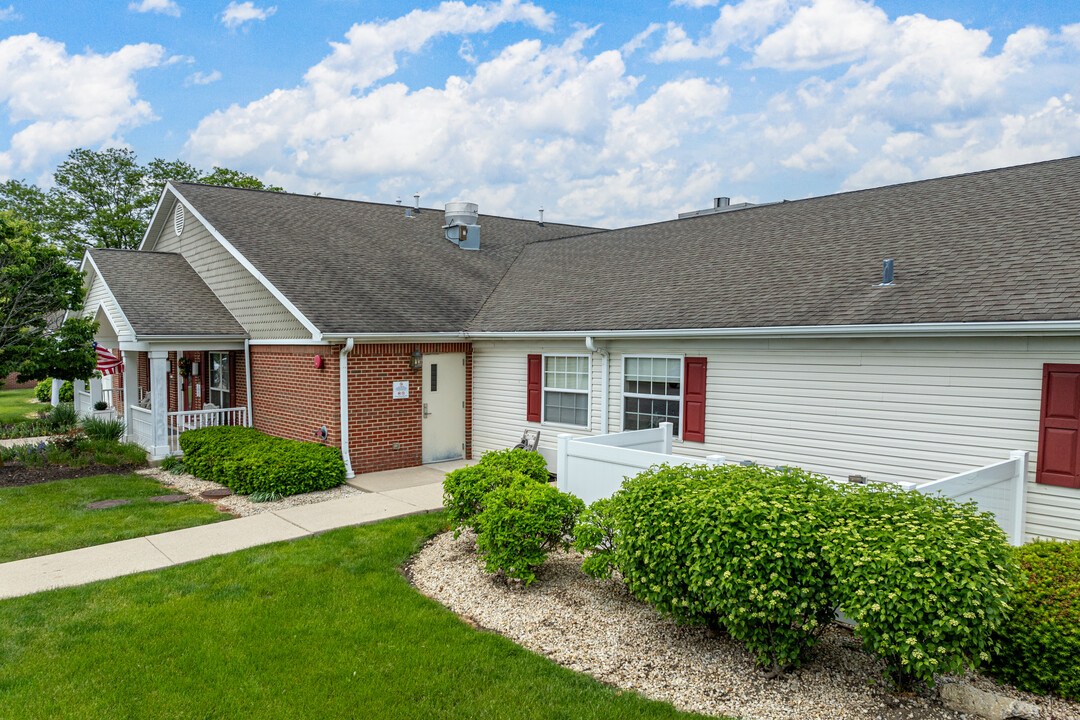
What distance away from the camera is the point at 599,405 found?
456 inches

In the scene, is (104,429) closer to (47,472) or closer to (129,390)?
(129,390)

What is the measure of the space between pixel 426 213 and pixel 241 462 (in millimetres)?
10294

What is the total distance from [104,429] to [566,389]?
10.0 metres

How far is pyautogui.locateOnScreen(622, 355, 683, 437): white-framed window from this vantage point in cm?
1045

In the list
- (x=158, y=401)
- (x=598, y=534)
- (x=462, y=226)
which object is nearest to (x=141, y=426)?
(x=158, y=401)

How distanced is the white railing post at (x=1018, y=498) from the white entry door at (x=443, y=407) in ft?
30.8

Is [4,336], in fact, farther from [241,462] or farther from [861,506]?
[861,506]

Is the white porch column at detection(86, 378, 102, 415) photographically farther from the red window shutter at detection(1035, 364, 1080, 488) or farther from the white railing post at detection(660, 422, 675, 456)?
the red window shutter at detection(1035, 364, 1080, 488)

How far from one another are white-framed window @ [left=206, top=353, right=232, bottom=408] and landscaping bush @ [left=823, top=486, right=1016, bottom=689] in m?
13.9

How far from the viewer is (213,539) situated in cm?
828

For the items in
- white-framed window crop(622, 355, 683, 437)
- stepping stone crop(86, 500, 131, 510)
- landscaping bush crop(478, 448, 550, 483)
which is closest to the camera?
landscaping bush crop(478, 448, 550, 483)

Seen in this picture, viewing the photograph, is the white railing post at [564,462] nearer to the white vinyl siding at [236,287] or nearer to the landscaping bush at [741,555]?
the landscaping bush at [741,555]

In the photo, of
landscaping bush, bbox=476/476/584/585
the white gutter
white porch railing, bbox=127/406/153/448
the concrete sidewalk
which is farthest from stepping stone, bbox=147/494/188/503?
the white gutter

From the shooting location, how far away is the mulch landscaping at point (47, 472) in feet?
38.4
